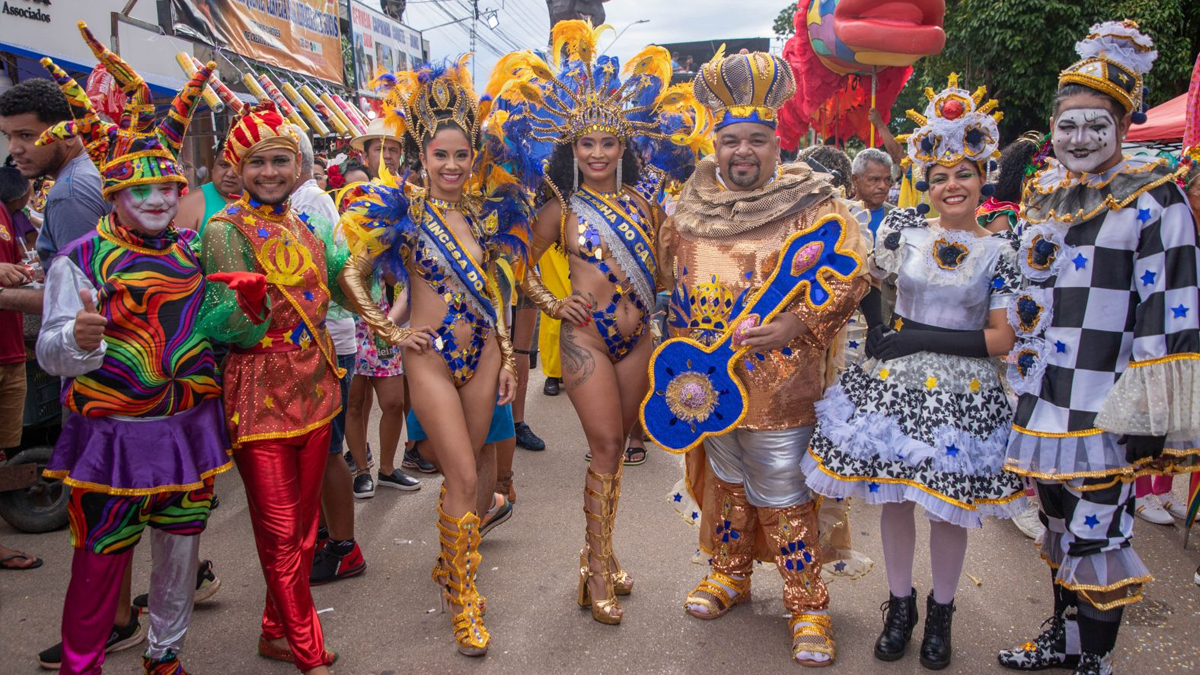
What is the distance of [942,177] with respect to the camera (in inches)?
116

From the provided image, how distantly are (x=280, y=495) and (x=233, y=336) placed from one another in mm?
606

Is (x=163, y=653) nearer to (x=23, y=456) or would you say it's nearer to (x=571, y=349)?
(x=571, y=349)

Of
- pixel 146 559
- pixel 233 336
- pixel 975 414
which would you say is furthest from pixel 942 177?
pixel 146 559

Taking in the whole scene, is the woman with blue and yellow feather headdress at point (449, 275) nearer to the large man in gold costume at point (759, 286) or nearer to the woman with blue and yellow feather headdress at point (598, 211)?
the woman with blue and yellow feather headdress at point (598, 211)

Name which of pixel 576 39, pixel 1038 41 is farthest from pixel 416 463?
pixel 1038 41

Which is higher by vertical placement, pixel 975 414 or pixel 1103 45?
pixel 1103 45

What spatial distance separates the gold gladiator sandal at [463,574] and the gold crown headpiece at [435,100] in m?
1.62

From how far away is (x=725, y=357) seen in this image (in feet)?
10.3

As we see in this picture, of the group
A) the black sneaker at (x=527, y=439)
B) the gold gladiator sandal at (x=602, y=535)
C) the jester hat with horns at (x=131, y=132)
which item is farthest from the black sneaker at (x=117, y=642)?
the black sneaker at (x=527, y=439)

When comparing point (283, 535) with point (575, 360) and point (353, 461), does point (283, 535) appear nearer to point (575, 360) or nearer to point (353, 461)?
point (575, 360)

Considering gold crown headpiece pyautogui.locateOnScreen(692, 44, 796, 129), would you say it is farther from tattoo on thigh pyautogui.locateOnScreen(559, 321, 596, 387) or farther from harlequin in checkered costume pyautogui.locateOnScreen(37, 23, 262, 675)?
harlequin in checkered costume pyautogui.locateOnScreen(37, 23, 262, 675)

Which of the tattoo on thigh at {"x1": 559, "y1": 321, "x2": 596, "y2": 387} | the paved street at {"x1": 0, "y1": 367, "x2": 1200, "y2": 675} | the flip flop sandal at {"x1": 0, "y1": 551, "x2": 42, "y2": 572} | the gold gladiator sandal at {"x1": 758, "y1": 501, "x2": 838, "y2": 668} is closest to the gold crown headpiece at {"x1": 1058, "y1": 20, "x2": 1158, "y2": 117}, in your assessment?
the gold gladiator sandal at {"x1": 758, "y1": 501, "x2": 838, "y2": 668}

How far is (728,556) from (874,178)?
3226 millimetres

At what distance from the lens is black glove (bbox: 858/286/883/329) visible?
3191 mm
